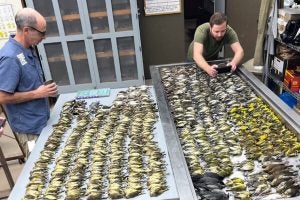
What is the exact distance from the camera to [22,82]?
2.62 meters

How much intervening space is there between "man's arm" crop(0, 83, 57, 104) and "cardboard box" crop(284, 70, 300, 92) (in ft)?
9.97

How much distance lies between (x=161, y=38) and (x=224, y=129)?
368cm

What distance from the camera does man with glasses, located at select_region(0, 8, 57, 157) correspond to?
246cm

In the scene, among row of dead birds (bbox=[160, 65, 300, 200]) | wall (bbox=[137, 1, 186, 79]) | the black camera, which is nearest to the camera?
row of dead birds (bbox=[160, 65, 300, 200])

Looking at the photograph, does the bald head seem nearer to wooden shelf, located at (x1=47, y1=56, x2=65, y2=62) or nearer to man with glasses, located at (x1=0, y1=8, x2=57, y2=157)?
man with glasses, located at (x1=0, y1=8, x2=57, y2=157)

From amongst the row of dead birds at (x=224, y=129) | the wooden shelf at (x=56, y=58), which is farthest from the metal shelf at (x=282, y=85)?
the wooden shelf at (x=56, y=58)

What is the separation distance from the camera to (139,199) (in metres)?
1.68

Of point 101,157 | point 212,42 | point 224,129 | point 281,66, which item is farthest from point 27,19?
point 281,66

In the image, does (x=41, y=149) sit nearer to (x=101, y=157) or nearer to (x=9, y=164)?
(x=101, y=157)

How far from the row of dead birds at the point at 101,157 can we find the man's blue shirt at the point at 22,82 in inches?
9.0

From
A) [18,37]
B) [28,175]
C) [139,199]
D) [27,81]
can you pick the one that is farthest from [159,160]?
[18,37]

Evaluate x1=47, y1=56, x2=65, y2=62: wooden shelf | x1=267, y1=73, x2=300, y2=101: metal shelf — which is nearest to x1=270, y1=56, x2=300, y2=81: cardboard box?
x1=267, y1=73, x2=300, y2=101: metal shelf

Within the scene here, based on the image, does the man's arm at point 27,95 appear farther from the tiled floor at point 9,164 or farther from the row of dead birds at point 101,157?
the tiled floor at point 9,164

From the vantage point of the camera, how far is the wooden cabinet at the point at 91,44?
500 cm
